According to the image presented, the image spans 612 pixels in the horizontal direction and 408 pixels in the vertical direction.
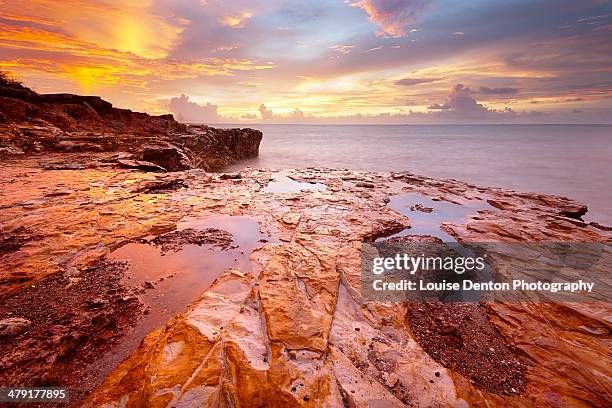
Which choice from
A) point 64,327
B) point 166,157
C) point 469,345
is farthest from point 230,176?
point 469,345

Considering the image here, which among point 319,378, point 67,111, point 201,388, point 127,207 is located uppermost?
point 67,111

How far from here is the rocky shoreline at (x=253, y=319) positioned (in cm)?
310

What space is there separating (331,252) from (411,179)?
10794 mm

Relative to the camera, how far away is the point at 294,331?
377cm

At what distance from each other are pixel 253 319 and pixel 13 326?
10.8 feet

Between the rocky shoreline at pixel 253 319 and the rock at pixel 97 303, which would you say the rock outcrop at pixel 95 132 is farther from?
the rock at pixel 97 303

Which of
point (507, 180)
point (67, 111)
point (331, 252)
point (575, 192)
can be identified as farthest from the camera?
point (507, 180)

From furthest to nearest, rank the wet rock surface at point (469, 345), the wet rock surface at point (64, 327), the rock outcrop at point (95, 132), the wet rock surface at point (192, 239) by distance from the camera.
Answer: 1. the rock outcrop at point (95, 132)
2. the wet rock surface at point (192, 239)
3. the wet rock surface at point (469, 345)
4. the wet rock surface at point (64, 327)

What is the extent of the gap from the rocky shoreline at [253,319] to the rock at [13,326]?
17mm

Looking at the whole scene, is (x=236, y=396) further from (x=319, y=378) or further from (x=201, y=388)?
(x=319, y=378)

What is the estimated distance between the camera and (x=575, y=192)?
1817 cm

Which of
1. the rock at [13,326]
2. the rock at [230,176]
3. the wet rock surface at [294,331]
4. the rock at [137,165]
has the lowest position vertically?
the wet rock surface at [294,331]

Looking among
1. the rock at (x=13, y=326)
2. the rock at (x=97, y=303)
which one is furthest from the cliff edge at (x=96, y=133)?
the rock at (x=13, y=326)

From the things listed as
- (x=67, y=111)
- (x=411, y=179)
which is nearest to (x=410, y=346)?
(x=411, y=179)
